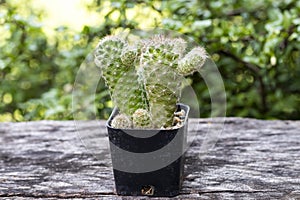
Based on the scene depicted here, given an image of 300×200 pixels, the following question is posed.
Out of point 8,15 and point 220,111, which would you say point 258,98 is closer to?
point 220,111

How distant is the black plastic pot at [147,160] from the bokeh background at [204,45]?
72 cm

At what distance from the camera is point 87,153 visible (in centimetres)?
131

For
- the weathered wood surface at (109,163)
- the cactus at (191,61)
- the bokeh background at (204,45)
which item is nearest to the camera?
the cactus at (191,61)

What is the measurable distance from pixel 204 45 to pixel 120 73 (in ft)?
2.51

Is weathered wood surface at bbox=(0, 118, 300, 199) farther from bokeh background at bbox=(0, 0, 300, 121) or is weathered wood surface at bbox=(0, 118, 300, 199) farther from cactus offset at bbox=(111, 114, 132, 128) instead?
bokeh background at bbox=(0, 0, 300, 121)

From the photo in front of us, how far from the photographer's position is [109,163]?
1223mm

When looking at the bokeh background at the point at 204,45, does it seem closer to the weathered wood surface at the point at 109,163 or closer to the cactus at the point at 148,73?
the weathered wood surface at the point at 109,163

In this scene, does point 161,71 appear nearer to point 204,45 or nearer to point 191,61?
point 191,61

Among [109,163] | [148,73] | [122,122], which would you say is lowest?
[109,163]

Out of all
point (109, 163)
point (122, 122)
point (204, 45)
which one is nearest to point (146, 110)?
point (122, 122)

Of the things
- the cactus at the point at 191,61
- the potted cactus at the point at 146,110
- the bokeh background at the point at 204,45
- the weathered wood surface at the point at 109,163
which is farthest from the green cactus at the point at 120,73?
the bokeh background at the point at 204,45

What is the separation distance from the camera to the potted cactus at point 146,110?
0.94 metres

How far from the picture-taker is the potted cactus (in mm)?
935

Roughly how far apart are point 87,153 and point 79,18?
4.43 ft
